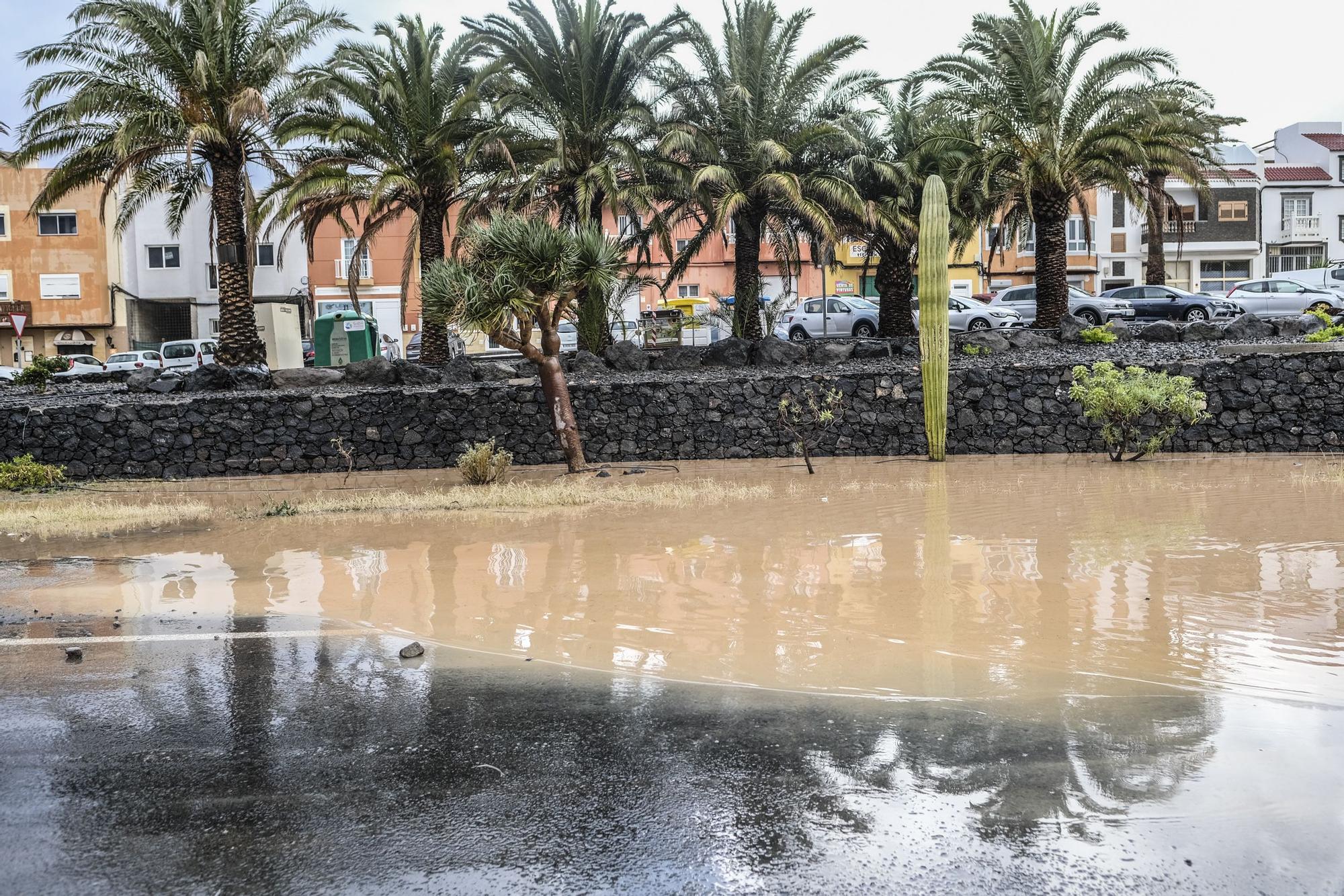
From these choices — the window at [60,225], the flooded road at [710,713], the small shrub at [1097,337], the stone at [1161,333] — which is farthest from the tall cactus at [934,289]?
the window at [60,225]

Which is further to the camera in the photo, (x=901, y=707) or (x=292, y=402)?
(x=292, y=402)

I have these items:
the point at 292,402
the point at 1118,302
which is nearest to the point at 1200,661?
the point at 292,402

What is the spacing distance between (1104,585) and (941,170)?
21.6m

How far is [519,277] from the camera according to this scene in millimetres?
17016

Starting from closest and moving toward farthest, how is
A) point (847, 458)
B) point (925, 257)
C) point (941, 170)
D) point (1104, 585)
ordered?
point (1104, 585)
point (925, 257)
point (847, 458)
point (941, 170)

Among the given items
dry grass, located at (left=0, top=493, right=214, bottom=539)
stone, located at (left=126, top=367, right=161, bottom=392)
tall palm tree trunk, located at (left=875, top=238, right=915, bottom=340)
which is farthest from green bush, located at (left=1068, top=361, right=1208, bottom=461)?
stone, located at (left=126, top=367, right=161, bottom=392)

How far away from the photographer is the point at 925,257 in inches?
738

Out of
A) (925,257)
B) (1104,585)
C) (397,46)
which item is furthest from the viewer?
(397,46)

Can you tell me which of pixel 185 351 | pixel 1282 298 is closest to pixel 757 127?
pixel 1282 298

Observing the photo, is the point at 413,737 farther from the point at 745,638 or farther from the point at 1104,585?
the point at 1104,585

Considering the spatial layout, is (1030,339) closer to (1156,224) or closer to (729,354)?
(729,354)

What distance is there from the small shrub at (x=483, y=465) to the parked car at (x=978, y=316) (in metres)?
17.1

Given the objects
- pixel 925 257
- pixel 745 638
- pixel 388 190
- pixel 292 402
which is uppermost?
pixel 388 190

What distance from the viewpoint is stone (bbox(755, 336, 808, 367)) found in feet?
83.2
